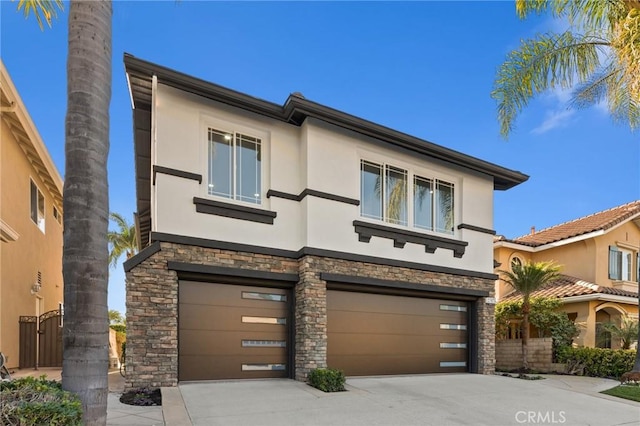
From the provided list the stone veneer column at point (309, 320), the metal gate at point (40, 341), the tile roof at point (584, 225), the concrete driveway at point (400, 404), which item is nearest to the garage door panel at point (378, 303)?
the stone veneer column at point (309, 320)

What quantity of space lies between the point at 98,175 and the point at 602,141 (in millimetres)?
21784

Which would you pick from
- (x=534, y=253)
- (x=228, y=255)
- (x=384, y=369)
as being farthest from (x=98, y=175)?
(x=534, y=253)

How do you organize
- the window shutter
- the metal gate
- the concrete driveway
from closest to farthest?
the concrete driveway < the metal gate < the window shutter

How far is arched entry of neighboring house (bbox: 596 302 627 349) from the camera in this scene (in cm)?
1578

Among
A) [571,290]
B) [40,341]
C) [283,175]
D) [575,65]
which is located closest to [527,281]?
[571,290]

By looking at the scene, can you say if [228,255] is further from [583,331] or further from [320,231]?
[583,331]

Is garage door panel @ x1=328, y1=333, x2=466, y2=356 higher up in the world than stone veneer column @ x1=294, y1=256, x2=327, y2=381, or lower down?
lower down

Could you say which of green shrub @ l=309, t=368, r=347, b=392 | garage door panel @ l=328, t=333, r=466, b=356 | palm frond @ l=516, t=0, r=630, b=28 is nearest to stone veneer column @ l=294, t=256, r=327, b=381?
green shrub @ l=309, t=368, r=347, b=392

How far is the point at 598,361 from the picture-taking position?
1332 cm

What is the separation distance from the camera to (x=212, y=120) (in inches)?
384

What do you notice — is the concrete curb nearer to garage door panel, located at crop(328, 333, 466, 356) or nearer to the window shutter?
garage door panel, located at crop(328, 333, 466, 356)

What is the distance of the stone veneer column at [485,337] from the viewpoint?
12312mm

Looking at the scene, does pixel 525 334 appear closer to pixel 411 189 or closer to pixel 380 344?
pixel 380 344

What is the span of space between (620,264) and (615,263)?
0.39 m
